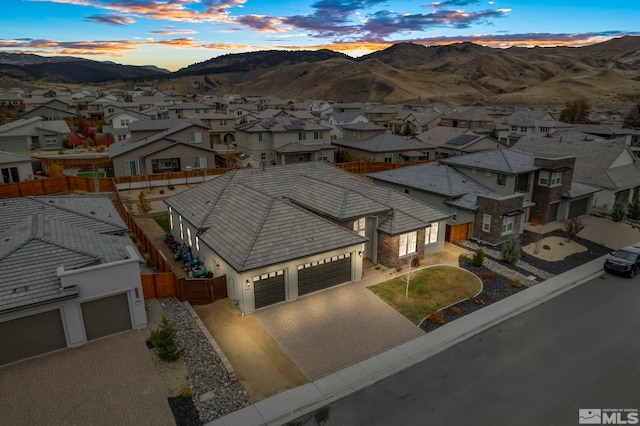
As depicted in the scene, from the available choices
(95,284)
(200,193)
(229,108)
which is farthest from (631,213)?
(229,108)

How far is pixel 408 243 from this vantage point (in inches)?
1059

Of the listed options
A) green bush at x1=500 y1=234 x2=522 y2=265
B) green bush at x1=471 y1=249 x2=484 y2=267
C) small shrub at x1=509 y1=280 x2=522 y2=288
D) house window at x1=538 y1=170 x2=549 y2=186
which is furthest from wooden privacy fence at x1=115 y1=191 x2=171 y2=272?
house window at x1=538 y1=170 x2=549 y2=186

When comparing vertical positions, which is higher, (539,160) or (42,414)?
(539,160)

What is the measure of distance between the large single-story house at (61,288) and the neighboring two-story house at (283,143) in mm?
36893

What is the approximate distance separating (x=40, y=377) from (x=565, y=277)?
29.8 meters

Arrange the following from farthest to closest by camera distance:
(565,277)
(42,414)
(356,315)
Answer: (565,277), (356,315), (42,414)

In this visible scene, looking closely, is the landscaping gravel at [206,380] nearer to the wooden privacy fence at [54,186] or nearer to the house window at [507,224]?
the house window at [507,224]

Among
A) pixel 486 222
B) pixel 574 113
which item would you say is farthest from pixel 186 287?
pixel 574 113

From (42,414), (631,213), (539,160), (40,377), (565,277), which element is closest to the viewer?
(42,414)

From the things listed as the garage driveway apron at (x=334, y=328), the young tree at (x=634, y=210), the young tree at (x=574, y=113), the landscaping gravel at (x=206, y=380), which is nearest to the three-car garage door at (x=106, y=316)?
the landscaping gravel at (x=206, y=380)

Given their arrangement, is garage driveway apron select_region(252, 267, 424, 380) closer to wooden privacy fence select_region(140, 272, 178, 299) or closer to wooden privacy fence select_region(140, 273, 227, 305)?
wooden privacy fence select_region(140, 273, 227, 305)

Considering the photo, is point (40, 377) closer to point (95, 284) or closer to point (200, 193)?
point (95, 284)

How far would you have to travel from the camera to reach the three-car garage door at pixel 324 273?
870 inches

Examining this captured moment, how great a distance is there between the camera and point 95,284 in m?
17.4
